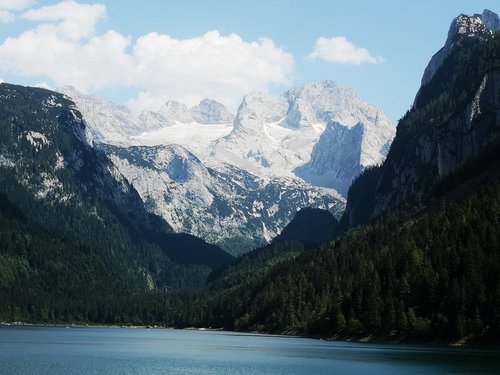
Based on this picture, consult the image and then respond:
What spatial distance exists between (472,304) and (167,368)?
232 feet

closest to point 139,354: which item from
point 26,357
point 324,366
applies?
point 26,357

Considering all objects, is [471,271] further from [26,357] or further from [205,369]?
[26,357]

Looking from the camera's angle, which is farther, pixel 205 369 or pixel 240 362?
pixel 240 362

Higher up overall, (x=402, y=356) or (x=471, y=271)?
(x=471, y=271)

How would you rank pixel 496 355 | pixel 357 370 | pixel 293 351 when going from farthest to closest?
pixel 293 351 → pixel 496 355 → pixel 357 370

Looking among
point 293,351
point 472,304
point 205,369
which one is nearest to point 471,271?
point 472,304

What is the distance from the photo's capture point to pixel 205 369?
149m

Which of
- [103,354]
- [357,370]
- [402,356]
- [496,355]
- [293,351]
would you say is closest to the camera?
[357,370]

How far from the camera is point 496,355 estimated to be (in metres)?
154

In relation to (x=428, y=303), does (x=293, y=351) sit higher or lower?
lower

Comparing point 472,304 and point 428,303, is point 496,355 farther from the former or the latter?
point 428,303

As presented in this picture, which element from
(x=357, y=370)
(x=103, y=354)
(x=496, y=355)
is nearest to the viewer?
(x=357, y=370)

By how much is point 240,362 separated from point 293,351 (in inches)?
1463

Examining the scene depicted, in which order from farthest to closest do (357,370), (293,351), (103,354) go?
1. (293,351)
2. (103,354)
3. (357,370)
